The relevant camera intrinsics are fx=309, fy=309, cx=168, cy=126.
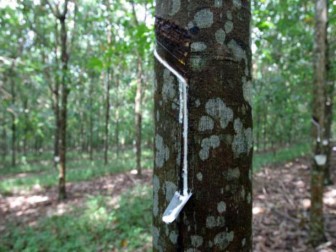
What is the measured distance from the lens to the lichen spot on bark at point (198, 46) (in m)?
1.10

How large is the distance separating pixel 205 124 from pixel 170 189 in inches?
11.0

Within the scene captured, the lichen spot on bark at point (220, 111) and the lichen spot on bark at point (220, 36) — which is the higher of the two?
the lichen spot on bark at point (220, 36)

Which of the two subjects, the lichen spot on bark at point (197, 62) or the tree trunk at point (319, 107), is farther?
the tree trunk at point (319, 107)

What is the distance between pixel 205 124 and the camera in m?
1.10

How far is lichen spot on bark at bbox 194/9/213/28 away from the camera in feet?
3.67

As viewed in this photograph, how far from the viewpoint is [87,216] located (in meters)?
7.99

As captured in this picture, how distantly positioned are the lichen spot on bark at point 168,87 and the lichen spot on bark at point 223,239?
53cm

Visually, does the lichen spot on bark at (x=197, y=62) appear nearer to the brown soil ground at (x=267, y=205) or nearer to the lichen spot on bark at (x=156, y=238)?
the lichen spot on bark at (x=156, y=238)

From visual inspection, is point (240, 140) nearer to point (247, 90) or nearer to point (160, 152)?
point (247, 90)

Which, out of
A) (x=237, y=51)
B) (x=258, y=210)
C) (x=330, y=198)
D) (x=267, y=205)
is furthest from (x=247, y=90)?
(x=330, y=198)

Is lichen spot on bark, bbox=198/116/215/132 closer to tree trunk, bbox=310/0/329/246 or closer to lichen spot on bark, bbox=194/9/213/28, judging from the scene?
lichen spot on bark, bbox=194/9/213/28

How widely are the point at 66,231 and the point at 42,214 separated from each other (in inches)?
81.0

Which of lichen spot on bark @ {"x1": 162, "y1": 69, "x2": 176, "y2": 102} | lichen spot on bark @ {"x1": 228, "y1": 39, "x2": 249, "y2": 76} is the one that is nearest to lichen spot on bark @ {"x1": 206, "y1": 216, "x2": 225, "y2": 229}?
lichen spot on bark @ {"x1": 162, "y1": 69, "x2": 176, "y2": 102}

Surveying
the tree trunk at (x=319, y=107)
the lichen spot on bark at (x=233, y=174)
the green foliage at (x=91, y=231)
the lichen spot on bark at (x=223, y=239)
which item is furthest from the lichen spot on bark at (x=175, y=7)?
the green foliage at (x=91, y=231)
